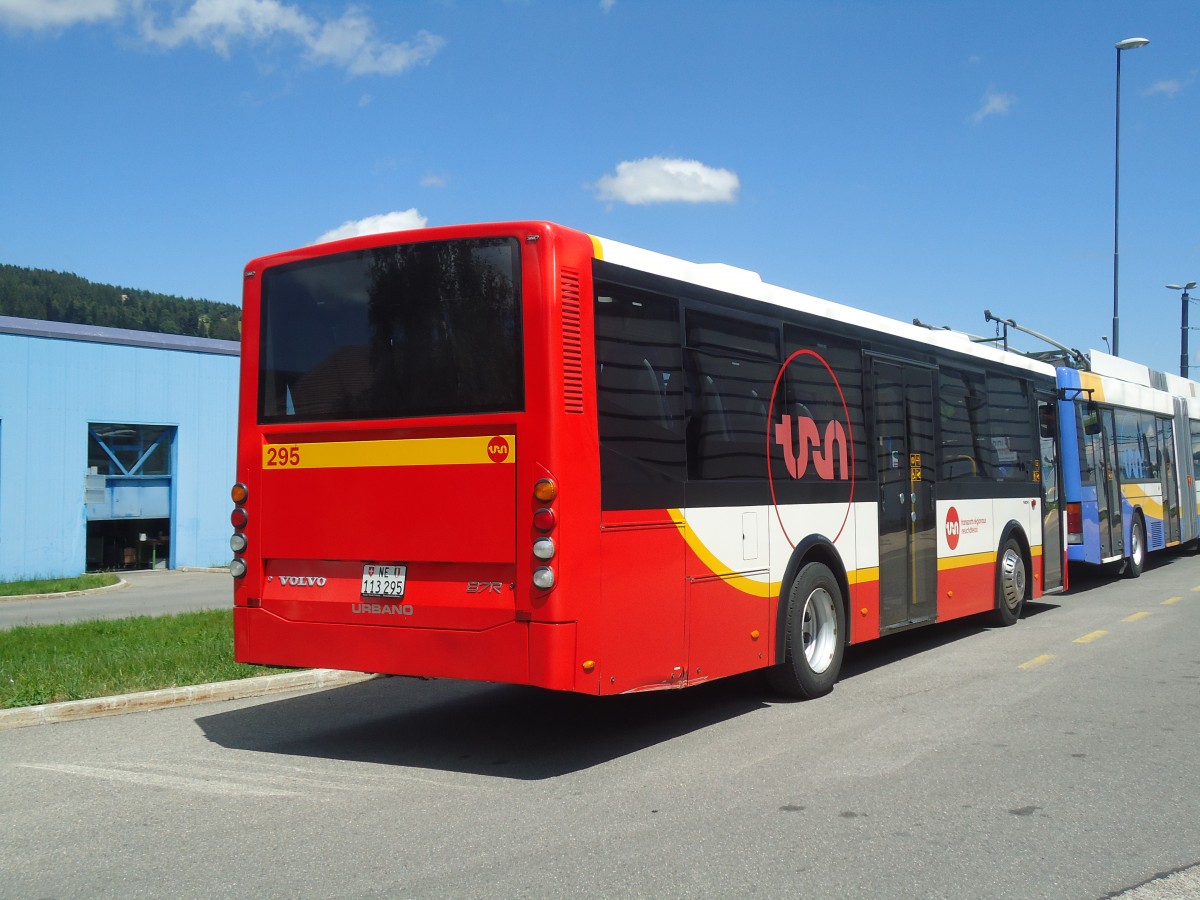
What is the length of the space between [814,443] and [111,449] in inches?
984

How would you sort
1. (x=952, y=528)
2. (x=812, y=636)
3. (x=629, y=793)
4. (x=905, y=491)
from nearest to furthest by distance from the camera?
(x=629, y=793) → (x=812, y=636) → (x=905, y=491) → (x=952, y=528)

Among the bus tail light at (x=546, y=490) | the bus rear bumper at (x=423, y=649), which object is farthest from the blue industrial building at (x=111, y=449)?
the bus tail light at (x=546, y=490)

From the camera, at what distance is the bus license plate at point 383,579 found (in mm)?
6949

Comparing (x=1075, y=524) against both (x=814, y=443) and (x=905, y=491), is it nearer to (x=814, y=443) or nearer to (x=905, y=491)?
(x=905, y=491)

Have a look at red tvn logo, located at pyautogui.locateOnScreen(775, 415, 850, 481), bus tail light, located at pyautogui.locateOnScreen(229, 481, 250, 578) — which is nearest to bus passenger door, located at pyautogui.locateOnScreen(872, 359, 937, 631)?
red tvn logo, located at pyautogui.locateOnScreen(775, 415, 850, 481)

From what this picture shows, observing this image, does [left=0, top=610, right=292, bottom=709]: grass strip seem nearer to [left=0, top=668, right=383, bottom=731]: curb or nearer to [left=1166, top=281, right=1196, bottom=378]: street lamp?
[left=0, top=668, right=383, bottom=731]: curb

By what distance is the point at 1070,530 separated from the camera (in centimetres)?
1678

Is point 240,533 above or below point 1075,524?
above

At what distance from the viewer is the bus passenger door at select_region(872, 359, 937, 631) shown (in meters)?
10.1

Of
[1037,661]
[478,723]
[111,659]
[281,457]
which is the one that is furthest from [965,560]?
[111,659]

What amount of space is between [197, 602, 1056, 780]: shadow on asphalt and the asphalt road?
4 cm

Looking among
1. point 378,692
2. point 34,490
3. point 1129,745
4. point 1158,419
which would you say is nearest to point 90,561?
point 34,490

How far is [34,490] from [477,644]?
24.7 metres

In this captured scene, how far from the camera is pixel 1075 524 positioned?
16812 mm
